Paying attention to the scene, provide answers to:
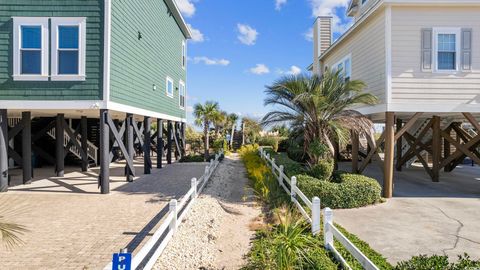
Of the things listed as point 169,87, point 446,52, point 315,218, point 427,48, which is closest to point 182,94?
point 169,87

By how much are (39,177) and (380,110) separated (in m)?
14.3

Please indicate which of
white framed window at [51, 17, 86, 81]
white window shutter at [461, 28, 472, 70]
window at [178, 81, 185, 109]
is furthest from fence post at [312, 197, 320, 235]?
window at [178, 81, 185, 109]

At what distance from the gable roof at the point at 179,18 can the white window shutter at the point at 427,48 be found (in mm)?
13063

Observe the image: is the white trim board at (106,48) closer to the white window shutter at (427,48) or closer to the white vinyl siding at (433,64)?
the white vinyl siding at (433,64)

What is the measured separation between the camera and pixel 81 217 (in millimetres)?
8164

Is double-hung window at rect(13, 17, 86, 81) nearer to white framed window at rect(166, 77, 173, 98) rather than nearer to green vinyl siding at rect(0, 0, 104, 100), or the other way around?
green vinyl siding at rect(0, 0, 104, 100)

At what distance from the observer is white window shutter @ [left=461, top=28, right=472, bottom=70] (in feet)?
35.4

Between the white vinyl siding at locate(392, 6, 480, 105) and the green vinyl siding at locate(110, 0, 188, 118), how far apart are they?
9539 mm

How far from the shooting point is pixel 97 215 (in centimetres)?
835

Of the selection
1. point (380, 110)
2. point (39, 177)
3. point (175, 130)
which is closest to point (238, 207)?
point (380, 110)

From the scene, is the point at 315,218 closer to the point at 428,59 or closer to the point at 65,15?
the point at 428,59

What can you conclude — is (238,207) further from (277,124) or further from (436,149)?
(436,149)

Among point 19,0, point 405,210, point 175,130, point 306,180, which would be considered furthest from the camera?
point 175,130

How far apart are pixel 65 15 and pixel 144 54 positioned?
4.13m
